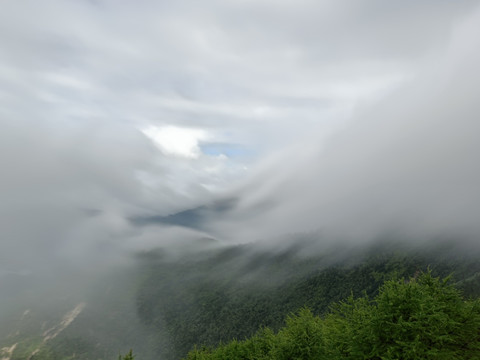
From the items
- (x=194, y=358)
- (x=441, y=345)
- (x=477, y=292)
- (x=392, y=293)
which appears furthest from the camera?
(x=477, y=292)

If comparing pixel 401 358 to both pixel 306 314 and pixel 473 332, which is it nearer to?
pixel 473 332

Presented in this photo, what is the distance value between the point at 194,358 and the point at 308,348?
1823 inches

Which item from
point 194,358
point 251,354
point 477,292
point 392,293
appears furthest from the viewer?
point 477,292

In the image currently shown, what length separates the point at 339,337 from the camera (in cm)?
4353

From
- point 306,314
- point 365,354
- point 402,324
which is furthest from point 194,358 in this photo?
point 402,324

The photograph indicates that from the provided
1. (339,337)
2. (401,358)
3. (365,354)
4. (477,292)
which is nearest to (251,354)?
(339,337)

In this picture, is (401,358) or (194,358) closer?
(401,358)

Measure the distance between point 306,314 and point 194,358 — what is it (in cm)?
3032

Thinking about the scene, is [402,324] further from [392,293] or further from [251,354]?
[251,354]

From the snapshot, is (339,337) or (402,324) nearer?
(402,324)

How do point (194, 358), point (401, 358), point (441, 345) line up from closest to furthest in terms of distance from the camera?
point (401, 358), point (441, 345), point (194, 358)

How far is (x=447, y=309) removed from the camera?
39656mm

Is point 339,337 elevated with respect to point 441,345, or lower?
elevated

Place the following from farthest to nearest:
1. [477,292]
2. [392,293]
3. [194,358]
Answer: [477,292] < [194,358] < [392,293]
